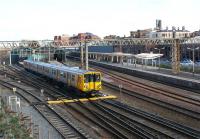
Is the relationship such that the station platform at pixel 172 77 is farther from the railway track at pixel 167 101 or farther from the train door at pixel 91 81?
the train door at pixel 91 81

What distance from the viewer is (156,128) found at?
23875 mm

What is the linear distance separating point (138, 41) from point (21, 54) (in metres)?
30.6

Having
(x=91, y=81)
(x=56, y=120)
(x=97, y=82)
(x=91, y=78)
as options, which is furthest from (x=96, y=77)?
(x=56, y=120)

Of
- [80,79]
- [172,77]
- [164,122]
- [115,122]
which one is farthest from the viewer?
[172,77]

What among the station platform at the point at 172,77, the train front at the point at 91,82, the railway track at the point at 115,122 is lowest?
the railway track at the point at 115,122

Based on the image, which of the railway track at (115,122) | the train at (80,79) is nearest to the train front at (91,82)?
the train at (80,79)

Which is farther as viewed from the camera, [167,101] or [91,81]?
[91,81]

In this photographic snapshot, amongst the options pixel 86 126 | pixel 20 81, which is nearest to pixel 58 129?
pixel 86 126

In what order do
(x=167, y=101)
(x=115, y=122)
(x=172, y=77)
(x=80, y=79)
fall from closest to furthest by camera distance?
(x=115, y=122), (x=167, y=101), (x=80, y=79), (x=172, y=77)

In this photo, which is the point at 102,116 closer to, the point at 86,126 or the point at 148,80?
the point at 86,126

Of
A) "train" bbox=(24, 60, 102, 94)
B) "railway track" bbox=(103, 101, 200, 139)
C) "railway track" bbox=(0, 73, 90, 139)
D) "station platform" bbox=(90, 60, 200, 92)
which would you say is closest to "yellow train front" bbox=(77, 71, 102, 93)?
"train" bbox=(24, 60, 102, 94)

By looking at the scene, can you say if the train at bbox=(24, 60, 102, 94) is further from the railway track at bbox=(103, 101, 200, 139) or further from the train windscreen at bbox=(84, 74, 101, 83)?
the railway track at bbox=(103, 101, 200, 139)

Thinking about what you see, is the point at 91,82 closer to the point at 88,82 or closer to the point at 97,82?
the point at 88,82

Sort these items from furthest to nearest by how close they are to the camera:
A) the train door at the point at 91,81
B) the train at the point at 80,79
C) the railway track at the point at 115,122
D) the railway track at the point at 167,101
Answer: the train door at the point at 91,81 → the train at the point at 80,79 → the railway track at the point at 167,101 → the railway track at the point at 115,122
